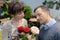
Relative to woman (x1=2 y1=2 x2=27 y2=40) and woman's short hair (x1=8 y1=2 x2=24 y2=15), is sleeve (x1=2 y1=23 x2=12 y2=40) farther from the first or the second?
woman's short hair (x1=8 y1=2 x2=24 y2=15)

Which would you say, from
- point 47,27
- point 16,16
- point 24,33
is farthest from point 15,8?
point 47,27

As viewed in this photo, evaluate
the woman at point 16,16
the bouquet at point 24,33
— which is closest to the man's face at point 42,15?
the bouquet at point 24,33

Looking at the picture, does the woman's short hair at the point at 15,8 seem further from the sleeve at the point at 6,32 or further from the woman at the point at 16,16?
the sleeve at the point at 6,32

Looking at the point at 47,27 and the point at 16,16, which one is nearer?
the point at 47,27

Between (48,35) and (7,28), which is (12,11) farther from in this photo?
(48,35)

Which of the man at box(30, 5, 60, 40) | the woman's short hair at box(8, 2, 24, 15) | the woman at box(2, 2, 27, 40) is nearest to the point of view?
the man at box(30, 5, 60, 40)

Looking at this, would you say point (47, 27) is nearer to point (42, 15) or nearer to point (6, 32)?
point (42, 15)

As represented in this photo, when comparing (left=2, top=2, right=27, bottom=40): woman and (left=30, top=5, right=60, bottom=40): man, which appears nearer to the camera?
(left=30, top=5, right=60, bottom=40): man

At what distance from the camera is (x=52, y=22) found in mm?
1672

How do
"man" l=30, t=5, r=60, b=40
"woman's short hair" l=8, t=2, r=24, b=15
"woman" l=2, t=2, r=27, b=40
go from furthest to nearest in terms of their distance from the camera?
"woman's short hair" l=8, t=2, r=24, b=15
"woman" l=2, t=2, r=27, b=40
"man" l=30, t=5, r=60, b=40

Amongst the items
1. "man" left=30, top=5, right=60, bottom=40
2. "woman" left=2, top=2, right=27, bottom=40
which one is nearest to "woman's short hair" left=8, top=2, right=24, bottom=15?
"woman" left=2, top=2, right=27, bottom=40

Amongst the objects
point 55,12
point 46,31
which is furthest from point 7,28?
point 55,12

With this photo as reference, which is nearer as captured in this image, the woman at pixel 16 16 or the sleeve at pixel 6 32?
the sleeve at pixel 6 32

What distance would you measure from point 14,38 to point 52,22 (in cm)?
36
